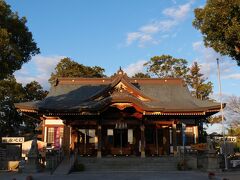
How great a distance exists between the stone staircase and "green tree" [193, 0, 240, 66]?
8.86 meters

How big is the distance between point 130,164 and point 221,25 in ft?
37.9

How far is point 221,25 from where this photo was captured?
60.3 feet

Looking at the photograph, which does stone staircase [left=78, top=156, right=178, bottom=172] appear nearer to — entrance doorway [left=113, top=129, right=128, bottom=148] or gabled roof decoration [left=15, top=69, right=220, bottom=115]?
gabled roof decoration [left=15, top=69, right=220, bottom=115]

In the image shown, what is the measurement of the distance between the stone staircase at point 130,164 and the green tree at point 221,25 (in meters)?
8.86

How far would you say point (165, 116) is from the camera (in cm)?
2783

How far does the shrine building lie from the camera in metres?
26.4

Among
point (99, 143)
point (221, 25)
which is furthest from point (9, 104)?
point (221, 25)

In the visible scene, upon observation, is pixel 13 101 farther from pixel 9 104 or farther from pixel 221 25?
pixel 221 25

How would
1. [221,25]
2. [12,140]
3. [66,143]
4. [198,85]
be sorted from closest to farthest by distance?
[221,25], [66,143], [12,140], [198,85]

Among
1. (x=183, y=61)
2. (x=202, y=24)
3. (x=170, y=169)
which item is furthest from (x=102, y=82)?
(x=183, y=61)

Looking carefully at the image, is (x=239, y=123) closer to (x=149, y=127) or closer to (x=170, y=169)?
(x=149, y=127)

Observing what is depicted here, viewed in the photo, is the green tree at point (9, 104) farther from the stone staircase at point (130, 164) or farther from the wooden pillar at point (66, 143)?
the stone staircase at point (130, 164)

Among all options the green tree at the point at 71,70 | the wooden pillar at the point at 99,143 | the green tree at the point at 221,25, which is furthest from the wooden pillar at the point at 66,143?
the green tree at the point at 71,70

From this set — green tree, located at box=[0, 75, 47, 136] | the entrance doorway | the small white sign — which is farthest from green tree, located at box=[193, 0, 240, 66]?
green tree, located at box=[0, 75, 47, 136]
